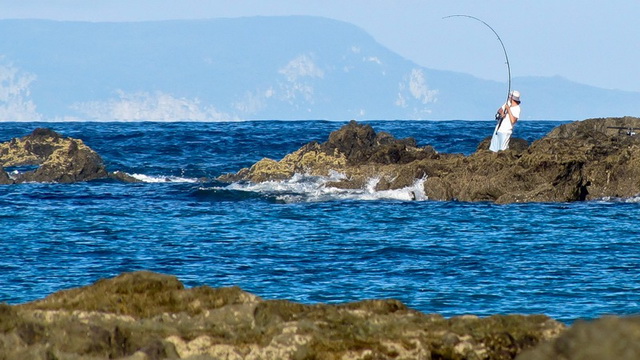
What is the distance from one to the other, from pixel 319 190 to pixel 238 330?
19222mm

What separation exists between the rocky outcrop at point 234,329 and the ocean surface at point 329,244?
5798mm

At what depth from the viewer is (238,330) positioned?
20.3 feet

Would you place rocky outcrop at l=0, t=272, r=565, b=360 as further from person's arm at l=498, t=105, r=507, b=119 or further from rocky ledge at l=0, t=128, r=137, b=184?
rocky ledge at l=0, t=128, r=137, b=184

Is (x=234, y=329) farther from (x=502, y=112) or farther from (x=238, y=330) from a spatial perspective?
(x=502, y=112)

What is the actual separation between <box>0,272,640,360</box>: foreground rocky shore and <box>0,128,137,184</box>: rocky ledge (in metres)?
23.0

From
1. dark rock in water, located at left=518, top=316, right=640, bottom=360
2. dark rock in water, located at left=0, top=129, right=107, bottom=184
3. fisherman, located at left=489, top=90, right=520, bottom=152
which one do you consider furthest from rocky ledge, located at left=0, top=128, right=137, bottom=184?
dark rock in water, located at left=518, top=316, right=640, bottom=360

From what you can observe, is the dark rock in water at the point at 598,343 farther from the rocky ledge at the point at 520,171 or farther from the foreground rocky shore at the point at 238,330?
the rocky ledge at the point at 520,171

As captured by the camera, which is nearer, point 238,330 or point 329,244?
point 238,330

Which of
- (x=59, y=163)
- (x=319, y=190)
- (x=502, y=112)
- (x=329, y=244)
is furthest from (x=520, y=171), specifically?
(x=59, y=163)

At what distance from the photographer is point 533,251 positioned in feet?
57.1

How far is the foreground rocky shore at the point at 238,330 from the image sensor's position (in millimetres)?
5738

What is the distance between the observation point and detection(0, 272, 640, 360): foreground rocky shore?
5.74 metres

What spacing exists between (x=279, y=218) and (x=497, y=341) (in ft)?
52.2

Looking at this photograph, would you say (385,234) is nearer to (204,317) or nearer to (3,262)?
(3,262)
